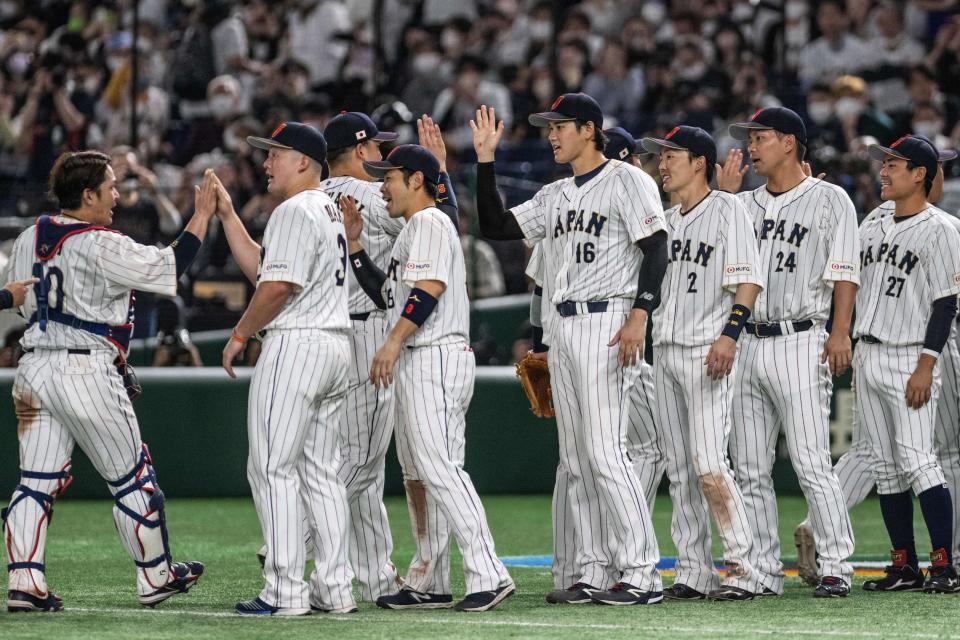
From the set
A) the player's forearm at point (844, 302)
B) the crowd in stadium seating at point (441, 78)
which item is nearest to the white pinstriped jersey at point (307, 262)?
the player's forearm at point (844, 302)

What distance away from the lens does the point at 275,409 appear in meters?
5.65

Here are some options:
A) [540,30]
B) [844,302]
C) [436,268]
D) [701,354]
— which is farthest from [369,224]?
[540,30]

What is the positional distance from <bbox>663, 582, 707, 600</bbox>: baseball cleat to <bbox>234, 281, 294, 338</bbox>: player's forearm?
82.2 inches

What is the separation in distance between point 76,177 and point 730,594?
3163mm

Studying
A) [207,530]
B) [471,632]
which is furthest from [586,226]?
[207,530]

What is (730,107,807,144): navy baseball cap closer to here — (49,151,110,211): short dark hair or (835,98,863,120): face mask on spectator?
(49,151,110,211): short dark hair

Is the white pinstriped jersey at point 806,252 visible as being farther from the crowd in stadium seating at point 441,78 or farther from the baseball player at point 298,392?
A: the crowd in stadium seating at point 441,78

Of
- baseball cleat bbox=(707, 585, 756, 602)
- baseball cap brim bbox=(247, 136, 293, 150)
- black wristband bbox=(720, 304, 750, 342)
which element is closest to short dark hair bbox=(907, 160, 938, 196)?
black wristband bbox=(720, 304, 750, 342)

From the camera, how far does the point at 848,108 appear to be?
1216cm

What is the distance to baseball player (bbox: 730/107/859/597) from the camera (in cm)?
648

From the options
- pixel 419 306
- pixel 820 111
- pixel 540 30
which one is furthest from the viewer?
pixel 540 30

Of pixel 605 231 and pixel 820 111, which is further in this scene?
pixel 820 111

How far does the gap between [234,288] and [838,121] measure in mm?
4993

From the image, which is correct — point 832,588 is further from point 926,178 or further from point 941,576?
point 926,178
